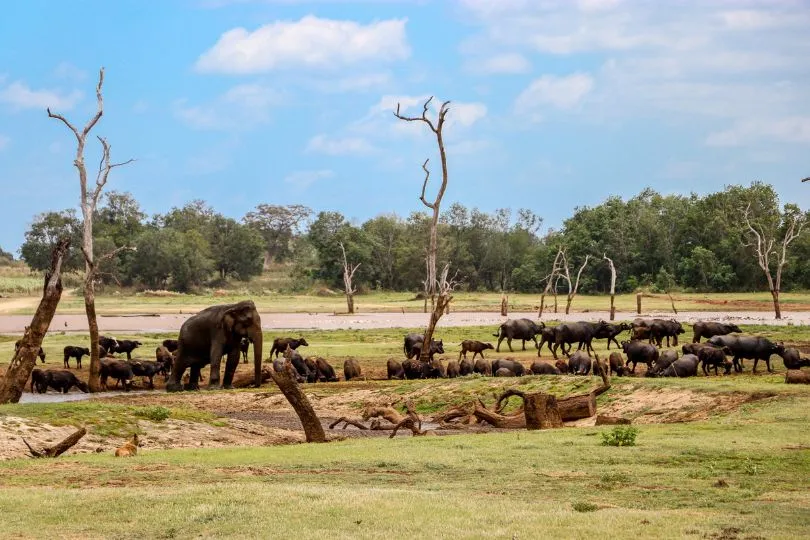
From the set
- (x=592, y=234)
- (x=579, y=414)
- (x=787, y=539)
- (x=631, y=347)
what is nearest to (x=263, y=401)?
(x=579, y=414)

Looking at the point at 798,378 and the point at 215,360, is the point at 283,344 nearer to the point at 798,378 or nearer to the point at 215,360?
the point at 215,360

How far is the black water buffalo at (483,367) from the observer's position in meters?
33.9

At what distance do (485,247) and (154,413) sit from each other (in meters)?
112

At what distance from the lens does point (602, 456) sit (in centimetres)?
1633

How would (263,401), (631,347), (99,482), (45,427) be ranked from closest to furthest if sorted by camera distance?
(99,482) < (45,427) < (263,401) < (631,347)

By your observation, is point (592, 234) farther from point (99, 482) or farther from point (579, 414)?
point (99, 482)

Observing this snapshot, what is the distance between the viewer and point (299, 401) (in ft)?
65.1

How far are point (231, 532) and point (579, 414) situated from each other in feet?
46.4

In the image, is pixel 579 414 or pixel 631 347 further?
pixel 631 347

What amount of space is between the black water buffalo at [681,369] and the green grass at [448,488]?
1013cm

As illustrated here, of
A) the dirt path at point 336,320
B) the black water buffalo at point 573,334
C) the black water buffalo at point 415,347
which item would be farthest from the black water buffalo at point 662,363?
the dirt path at point 336,320

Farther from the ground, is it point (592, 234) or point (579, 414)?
point (592, 234)

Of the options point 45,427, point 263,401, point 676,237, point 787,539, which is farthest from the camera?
point 676,237

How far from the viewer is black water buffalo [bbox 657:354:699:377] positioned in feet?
99.2
